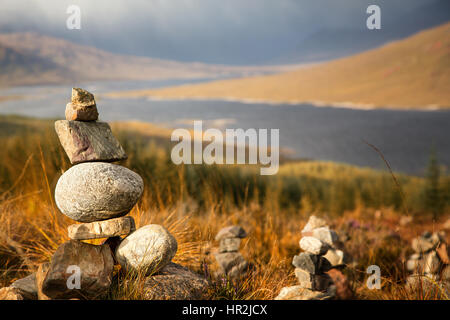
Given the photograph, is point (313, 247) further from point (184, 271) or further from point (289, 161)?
point (289, 161)

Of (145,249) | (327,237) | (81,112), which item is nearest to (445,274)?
(327,237)

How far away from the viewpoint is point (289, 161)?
50.8 ft

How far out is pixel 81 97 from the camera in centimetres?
270

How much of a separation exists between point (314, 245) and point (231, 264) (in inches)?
35.3

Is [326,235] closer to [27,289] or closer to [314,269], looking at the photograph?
[314,269]

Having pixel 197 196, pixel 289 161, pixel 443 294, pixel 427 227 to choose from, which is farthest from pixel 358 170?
pixel 443 294

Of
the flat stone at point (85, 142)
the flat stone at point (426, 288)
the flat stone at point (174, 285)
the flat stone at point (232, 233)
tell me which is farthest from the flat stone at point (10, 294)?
the flat stone at point (426, 288)

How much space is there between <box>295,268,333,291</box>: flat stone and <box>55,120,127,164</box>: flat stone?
6.37 feet

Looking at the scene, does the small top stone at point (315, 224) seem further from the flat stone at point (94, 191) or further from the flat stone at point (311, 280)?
the flat stone at point (94, 191)

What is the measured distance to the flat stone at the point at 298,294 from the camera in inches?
119

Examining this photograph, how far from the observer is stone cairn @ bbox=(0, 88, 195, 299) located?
2.52 meters

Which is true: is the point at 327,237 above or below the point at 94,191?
below

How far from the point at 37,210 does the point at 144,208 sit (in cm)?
153

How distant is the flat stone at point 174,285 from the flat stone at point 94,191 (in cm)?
65
